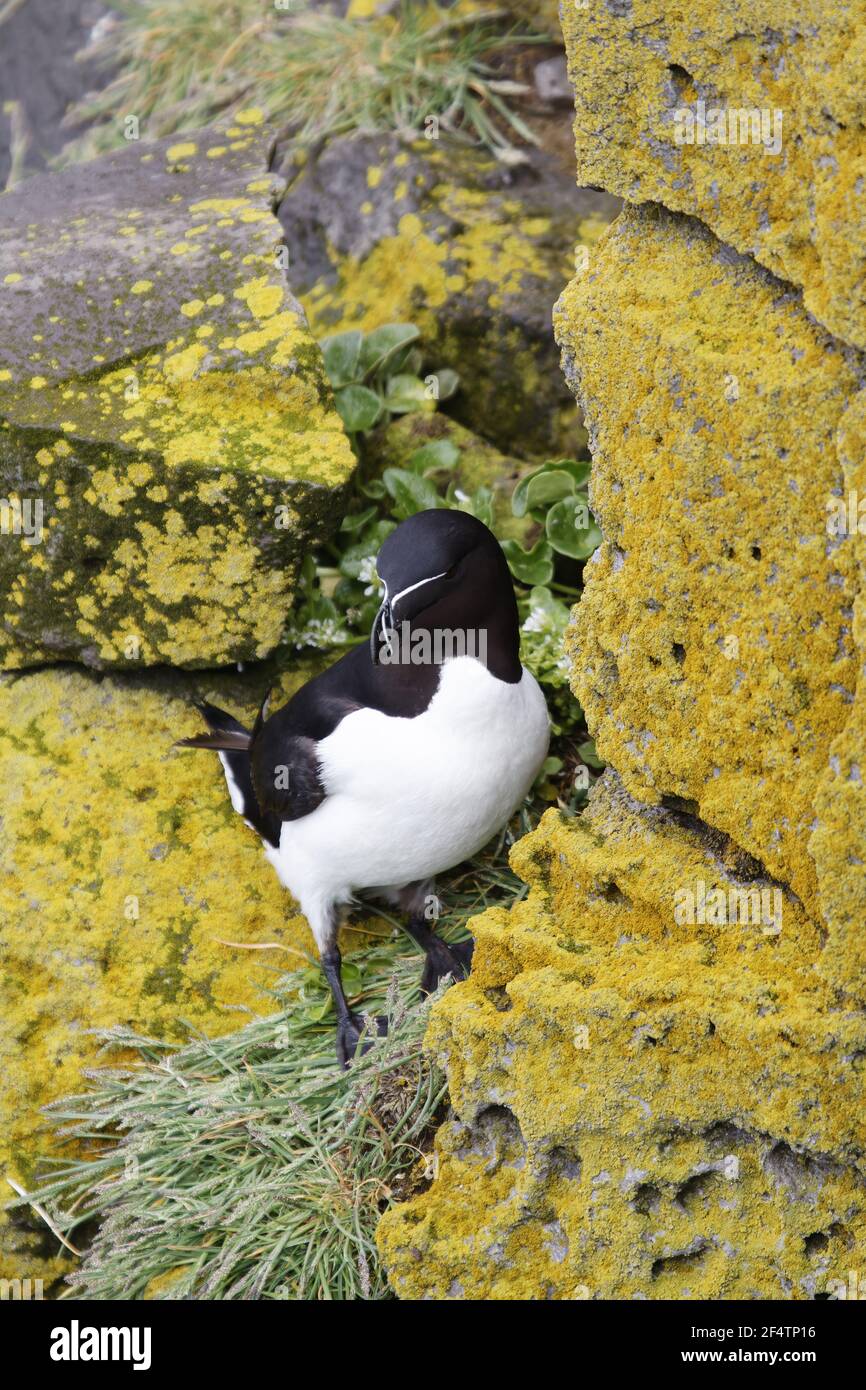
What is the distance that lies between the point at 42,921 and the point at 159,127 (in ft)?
14.8

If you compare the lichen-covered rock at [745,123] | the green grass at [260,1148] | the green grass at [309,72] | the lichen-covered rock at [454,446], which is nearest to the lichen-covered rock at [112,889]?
the green grass at [260,1148]

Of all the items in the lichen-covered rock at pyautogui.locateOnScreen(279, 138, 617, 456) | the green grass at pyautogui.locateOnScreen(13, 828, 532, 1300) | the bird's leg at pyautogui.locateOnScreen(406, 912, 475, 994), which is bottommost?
the green grass at pyautogui.locateOnScreen(13, 828, 532, 1300)

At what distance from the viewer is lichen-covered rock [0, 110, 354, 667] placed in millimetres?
4137

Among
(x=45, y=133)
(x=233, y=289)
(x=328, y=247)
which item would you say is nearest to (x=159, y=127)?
(x=45, y=133)

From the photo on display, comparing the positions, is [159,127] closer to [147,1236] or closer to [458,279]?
[458,279]

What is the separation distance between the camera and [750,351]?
269cm

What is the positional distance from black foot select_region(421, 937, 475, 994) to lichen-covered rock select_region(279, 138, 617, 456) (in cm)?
201

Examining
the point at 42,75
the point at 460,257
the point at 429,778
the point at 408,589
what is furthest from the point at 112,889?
the point at 42,75

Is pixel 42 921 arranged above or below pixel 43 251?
below

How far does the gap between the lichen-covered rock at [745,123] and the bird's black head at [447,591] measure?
957 mm

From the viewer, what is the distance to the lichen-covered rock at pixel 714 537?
2.61 meters

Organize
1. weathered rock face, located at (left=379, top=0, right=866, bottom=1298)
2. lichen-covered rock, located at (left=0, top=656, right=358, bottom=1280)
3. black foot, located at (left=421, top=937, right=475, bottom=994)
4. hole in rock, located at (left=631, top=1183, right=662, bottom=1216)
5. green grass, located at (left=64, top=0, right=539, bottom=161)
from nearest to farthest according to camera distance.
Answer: weathered rock face, located at (left=379, top=0, right=866, bottom=1298) < hole in rock, located at (left=631, top=1183, right=662, bottom=1216) < black foot, located at (left=421, top=937, right=475, bottom=994) < lichen-covered rock, located at (left=0, top=656, right=358, bottom=1280) < green grass, located at (left=64, top=0, right=539, bottom=161)

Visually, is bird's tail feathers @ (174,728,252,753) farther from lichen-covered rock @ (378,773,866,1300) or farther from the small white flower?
lichen-covered rock @ (378,773,866,1300)

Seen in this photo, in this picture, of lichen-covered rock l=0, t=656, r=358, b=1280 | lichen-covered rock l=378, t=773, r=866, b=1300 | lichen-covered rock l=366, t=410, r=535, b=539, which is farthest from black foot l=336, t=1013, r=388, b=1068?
lichen-covered rock l=366, t=410, r=535, b=539
